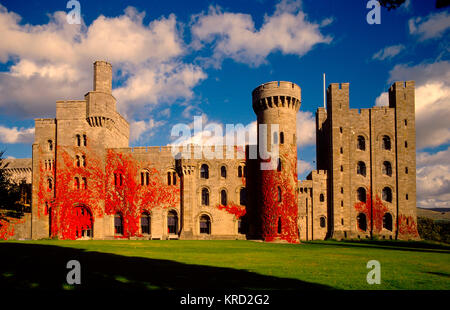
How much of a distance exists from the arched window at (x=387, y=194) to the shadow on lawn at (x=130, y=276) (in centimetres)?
3326

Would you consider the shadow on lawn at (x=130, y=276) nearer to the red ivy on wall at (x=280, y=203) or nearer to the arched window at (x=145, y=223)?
the red ivy on wall at (x=280, y=203)

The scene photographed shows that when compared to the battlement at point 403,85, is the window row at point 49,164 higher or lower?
lower

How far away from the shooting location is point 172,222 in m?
41.3

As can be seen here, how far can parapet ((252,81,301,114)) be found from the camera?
Result: 37969 mm

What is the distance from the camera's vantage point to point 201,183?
136ft

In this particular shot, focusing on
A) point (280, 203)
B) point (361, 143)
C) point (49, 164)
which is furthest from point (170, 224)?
point (361, 143)

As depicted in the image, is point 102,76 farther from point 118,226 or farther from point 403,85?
point 403,85

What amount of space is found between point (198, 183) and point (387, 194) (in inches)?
946

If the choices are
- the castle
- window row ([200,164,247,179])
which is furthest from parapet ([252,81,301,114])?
window row ([200,164,247,179])

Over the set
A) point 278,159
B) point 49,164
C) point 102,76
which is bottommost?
point 49,164

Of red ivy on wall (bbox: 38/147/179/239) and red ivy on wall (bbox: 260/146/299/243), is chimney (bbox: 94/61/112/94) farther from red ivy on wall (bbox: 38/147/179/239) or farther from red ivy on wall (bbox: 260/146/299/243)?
red ivy on wall (bbox: 260/146/299/243)

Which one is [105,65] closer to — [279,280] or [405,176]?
[279,280]

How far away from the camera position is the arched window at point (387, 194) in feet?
139

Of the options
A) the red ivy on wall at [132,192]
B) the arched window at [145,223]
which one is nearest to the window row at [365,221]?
the red ivy on wall at [132,192]
